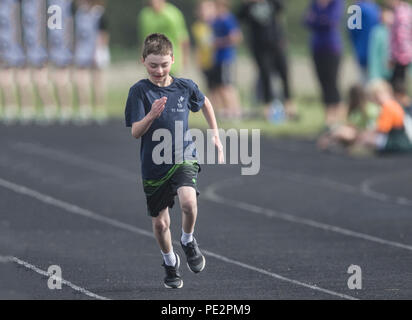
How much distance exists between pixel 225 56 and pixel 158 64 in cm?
1134

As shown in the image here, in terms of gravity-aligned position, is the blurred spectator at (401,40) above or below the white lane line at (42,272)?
above

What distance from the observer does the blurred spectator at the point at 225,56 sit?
721 inches

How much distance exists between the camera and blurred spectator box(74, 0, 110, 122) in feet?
61.3

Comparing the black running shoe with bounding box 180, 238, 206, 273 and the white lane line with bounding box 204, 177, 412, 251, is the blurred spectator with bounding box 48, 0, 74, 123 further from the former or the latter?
the black running shoe with bounding box 180, 238, 206, 273

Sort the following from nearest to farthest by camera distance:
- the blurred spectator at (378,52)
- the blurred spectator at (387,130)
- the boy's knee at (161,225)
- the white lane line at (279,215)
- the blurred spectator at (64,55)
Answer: the boy's knee at (161,225)
the white lane line at (279,215)
the blurred spectator at (387,130)
the blurred spectator at (378,52)
the blurred spectator at (64,55)

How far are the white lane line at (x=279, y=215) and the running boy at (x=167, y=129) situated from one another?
88.0 inches

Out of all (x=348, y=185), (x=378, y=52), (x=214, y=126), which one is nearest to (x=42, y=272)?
(x=214, y=126)

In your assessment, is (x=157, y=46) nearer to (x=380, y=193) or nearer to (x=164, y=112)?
(x=164, y=112)

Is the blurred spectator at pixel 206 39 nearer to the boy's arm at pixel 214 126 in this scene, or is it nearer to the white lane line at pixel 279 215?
the white lane line at pixel 279 215

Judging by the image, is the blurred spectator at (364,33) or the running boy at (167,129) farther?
the blurred spectator at (364,33)

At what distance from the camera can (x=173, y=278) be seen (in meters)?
7.64

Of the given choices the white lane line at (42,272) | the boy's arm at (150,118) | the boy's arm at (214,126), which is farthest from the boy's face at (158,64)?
the white lane line at (42,272)

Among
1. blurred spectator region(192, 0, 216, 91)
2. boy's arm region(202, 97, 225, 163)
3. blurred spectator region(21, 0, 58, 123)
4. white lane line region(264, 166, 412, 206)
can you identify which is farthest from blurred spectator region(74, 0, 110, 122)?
boy's arm region(202, 97, 225, 163)

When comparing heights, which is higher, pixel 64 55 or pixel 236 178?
pixel 64 55
